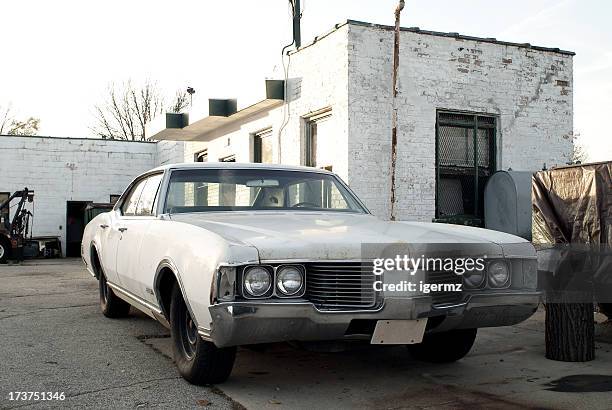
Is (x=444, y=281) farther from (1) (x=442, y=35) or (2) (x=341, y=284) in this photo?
(1) (x=442, y=35)

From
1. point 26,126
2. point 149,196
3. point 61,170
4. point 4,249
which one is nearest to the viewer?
point 149,196

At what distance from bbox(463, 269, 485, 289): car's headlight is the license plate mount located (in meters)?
0.41

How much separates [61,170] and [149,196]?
56.4ft

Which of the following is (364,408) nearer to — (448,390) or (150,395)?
(448,390)

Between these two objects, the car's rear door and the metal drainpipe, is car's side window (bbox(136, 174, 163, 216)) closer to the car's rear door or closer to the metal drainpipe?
the car's rear door

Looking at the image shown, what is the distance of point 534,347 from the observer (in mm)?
5457

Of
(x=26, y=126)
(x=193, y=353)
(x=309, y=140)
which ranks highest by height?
(x=26, y=126)

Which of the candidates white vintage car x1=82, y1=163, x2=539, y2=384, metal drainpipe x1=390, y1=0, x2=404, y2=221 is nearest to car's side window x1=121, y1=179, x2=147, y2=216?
white vintage car x1=82, y1=163, x2=539, y2=384

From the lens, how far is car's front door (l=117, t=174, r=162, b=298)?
16.1ft

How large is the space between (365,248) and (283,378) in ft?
4.08

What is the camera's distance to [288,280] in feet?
11.5

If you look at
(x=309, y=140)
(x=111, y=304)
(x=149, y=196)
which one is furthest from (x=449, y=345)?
(x=309, y=140)

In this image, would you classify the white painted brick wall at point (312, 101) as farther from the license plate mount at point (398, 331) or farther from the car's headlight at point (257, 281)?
the car's headlight at point (257, 281)

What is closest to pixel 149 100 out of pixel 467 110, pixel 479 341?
pixel 467 110
